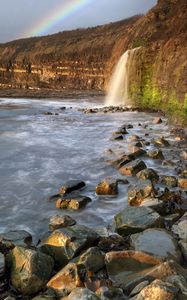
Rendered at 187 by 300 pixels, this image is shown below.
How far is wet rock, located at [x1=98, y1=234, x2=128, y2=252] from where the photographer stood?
469 cm

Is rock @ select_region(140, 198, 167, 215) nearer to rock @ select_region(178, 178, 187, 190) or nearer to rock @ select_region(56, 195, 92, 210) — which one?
rock @ select_region(56, 195, 92, 210)

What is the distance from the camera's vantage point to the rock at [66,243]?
4.37 metres

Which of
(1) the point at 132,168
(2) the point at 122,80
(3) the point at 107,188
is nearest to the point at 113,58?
(2) the point at 122,80

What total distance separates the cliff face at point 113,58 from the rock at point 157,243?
12399 millimetres

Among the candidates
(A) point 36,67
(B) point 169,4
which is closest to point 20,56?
(A) point 36,67

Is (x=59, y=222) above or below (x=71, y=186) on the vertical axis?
above

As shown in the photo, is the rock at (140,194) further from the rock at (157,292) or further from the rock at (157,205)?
the rock at (157,292)

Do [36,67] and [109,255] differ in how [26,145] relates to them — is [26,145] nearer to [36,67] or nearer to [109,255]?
[109,255]

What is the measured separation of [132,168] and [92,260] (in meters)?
4.26

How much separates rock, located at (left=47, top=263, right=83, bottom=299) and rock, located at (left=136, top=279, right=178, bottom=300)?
80 cm

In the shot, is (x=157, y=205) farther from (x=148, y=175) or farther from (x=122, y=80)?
(x=122, y=80)

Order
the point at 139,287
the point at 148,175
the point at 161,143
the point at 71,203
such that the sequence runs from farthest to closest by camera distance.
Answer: the point at 161,143
the point at 148,175
the point at 71,203
the point at 139,287

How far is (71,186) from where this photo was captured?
717 centimetres

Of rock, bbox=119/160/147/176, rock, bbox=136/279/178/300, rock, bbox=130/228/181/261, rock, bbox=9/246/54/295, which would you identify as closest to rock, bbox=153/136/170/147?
rock, bbox=119/160/147/176
